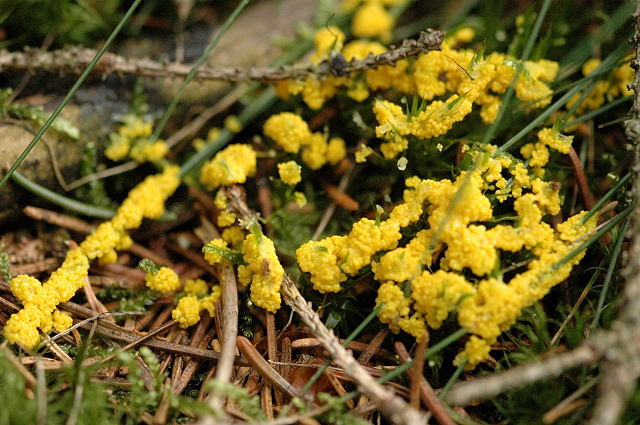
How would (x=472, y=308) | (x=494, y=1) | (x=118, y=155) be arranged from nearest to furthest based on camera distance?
(x=472, y=308) < (x=118, y=155) < (x=494, y=1)

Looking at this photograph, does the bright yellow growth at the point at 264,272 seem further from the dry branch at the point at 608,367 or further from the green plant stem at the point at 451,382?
the dry branch at the point at 608,367

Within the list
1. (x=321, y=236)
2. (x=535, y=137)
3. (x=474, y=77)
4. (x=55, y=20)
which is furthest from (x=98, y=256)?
(x=535, y=137)

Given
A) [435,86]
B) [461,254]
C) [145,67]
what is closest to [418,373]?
[461,254]

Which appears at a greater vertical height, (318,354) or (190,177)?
(190,177)

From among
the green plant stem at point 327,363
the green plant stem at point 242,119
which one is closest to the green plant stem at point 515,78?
the green plant stem at point 327,363

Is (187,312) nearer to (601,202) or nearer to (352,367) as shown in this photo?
(352,367)

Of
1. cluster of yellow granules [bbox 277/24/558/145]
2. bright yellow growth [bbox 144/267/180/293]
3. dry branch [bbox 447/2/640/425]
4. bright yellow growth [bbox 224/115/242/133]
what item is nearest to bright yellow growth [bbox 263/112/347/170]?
cluster of yellow granules [bbox 277/24/558/145]

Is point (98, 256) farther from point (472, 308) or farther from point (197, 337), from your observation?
point (472, 308)

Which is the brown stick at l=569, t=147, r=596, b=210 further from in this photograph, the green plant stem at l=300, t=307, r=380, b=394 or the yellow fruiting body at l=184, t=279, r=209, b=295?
the yellow fruiting body at l=184, t=279, r=209, b=295
